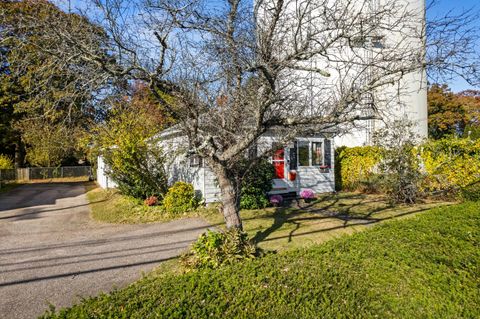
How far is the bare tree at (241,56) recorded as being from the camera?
4059 mm

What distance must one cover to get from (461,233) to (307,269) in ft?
9.12

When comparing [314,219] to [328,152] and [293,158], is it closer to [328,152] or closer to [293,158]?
[293,158]

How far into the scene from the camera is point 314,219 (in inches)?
318

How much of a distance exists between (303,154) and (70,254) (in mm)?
9156

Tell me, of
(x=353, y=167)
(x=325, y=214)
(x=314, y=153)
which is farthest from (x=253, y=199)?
(x=353, y=167)

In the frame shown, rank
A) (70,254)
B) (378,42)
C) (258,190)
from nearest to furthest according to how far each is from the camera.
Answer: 1. (378,42)
2. (70,254)
3. (258,190)

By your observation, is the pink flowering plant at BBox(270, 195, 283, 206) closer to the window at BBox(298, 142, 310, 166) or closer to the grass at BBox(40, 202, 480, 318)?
the window at BBox(298, 142, 310, 166)

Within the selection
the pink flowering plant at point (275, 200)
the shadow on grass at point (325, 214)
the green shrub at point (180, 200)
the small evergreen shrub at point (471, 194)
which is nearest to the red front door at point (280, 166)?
the shadow on grass at point (325, 214)

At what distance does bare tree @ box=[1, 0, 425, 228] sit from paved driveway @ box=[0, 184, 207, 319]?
2.02m

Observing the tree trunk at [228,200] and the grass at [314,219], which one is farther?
the grass at [314,219]

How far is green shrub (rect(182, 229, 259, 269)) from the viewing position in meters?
4.41

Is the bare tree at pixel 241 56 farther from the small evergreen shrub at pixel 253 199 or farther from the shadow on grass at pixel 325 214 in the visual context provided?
the small evergreen shrub at pixel 253 199

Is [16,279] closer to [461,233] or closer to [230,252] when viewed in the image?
[230,252]

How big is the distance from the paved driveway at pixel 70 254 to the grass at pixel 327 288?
1.11 m
